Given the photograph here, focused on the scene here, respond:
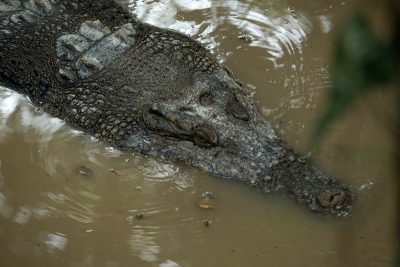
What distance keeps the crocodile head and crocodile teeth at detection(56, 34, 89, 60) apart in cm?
86

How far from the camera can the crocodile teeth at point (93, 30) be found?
445cm

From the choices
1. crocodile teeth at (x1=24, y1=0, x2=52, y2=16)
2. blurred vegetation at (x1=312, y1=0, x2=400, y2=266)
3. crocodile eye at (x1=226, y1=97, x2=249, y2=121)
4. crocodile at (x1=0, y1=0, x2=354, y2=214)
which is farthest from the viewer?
crocodile teeth at (x1=24, y1=0, x2=52, y2=16)

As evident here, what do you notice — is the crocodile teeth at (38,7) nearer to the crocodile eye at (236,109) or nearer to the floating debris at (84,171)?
the floating debris at (84,171)

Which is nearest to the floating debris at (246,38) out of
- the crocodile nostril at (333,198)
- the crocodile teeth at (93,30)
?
the crocodile teeth at (93,30)

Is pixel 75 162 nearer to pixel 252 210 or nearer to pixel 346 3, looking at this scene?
pixel 252 210

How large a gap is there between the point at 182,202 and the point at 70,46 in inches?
70.2

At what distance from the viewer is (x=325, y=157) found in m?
3.68

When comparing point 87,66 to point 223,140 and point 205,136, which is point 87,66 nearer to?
point 205,136

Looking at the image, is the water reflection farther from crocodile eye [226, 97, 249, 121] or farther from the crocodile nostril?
the crocodile nostril

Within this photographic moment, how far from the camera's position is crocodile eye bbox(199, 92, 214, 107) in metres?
3.93

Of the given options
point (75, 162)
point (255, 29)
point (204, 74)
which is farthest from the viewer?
point (255, 29)

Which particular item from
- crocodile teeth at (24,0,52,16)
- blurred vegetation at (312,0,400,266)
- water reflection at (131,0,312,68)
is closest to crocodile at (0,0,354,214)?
crocodile teeth at (24,0,52,16)

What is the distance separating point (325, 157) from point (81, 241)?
73.4 inches

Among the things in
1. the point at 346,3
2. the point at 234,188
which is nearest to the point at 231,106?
the point at 234,188
